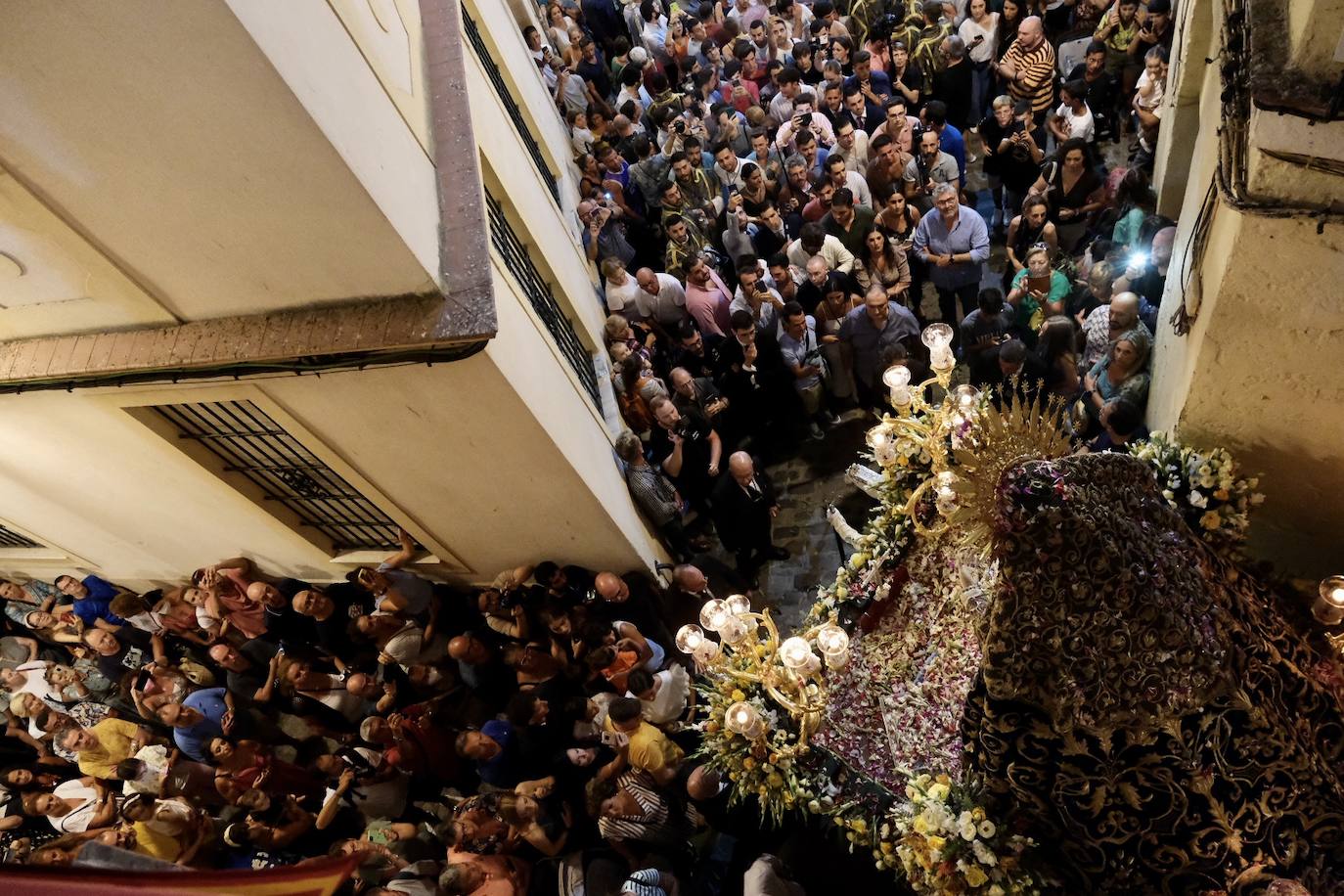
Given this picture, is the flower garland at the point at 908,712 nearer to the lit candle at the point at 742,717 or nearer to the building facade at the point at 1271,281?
the lit candle at the point at 742,717

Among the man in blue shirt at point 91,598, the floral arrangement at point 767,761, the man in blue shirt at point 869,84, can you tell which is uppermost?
the man in blue shirt at point 869,84

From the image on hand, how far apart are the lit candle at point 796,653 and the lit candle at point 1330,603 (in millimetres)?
2438

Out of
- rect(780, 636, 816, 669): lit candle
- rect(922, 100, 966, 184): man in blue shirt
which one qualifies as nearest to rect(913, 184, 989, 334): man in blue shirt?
rect(922, 100, 966, 184): man in blue shirt

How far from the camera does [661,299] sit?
28.3ft

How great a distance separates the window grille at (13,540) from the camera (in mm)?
8438

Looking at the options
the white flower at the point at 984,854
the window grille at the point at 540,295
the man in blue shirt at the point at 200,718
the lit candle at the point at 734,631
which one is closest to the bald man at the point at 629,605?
the lit candle at the point at 734,631

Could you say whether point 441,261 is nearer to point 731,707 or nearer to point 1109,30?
point 731,707

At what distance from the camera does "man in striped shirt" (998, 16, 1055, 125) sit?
28.0ft

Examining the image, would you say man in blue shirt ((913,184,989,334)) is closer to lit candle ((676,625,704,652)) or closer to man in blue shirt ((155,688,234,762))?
lit candle ((676,625,704,652))

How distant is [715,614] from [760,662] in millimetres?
368

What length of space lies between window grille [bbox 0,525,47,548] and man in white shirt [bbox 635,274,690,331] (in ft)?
21.3

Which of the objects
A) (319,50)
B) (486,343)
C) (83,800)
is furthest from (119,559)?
(319,50)

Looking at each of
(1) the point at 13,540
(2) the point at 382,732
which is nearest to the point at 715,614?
(2) the point at 382,732

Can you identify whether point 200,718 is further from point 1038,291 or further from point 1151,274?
point 1151,274
